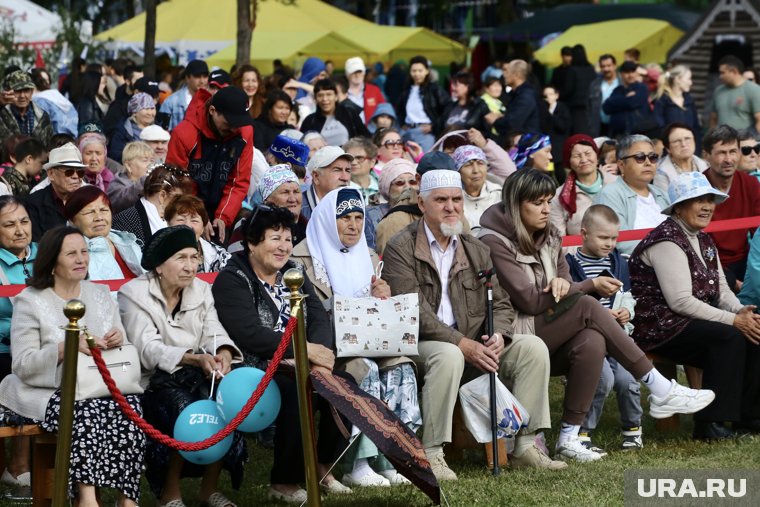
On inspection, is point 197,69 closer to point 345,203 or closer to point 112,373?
point 345,203

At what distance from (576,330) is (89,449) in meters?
3.11

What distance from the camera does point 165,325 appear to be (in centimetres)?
709

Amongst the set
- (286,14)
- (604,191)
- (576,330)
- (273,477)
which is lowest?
(273,477)

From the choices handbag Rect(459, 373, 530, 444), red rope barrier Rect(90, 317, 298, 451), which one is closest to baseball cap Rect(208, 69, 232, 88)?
handbag Rect(459, 373, 530, 444)

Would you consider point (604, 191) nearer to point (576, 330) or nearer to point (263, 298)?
point (576, 330)

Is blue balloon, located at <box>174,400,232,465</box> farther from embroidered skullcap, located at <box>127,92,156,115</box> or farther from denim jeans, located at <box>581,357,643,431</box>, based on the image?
embroidered skullcap, located at <box>127,92,156,115</box>

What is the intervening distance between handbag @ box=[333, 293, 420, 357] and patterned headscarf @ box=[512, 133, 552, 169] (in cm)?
486

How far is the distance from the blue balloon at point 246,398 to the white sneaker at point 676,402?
2652 mm

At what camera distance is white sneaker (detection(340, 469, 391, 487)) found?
7348 millimetres

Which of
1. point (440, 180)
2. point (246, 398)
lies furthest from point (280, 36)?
point (246, 398)

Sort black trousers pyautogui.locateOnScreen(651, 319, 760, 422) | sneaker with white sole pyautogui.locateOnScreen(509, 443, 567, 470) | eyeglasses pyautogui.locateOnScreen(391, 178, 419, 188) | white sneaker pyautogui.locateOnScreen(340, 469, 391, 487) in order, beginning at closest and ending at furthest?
1. white sneaker pyautogui.locateOnScreen(340, 469, 391, 487)
2. sneaker with white sole pyautogui.locateOnScreen(509, 443, 567, 470)
3. black trousers pyautogui.locateOnScreen(651, 319, 760, 422)
4. eyeglasses pyautogui.locateOnScreen(391, 178, 419, 188)

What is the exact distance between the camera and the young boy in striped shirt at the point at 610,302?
839cm

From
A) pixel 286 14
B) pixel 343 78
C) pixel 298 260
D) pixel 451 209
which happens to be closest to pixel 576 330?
pixel 451 209

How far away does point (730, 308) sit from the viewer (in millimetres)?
8852
